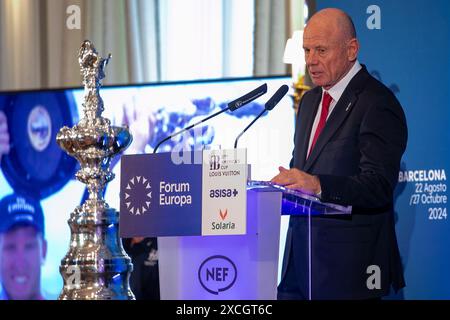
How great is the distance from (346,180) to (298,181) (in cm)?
24

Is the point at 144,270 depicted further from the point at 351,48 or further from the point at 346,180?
the point at 346,180

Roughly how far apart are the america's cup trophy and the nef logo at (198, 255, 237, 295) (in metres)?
0.26

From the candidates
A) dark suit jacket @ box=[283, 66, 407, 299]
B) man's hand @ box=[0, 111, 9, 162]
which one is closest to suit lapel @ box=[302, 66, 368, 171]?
dark suit jacket @ box=[283, 66, 407, 299]

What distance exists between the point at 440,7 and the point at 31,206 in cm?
283

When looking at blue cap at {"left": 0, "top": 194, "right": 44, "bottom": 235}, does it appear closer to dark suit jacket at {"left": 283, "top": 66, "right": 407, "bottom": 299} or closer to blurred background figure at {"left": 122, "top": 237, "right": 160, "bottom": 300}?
blurred background figure at {"left": 122, "top": 237, "right": 160, "bottom": 300}

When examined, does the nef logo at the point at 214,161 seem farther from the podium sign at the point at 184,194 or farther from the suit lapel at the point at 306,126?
the suit lapel at the point at 306,126

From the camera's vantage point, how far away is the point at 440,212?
4.94 meters

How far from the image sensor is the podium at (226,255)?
8.66 ft

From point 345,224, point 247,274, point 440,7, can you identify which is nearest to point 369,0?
point 440,7

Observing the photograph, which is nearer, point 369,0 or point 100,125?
point 100,125

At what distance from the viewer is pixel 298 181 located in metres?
2.91

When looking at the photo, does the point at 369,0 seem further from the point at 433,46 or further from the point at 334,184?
the point at 334,184

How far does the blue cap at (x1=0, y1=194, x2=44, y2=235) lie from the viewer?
18.6 ft

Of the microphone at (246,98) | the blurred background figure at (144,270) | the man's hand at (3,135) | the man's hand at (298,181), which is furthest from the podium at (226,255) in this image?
the man's hand at (3,135)
